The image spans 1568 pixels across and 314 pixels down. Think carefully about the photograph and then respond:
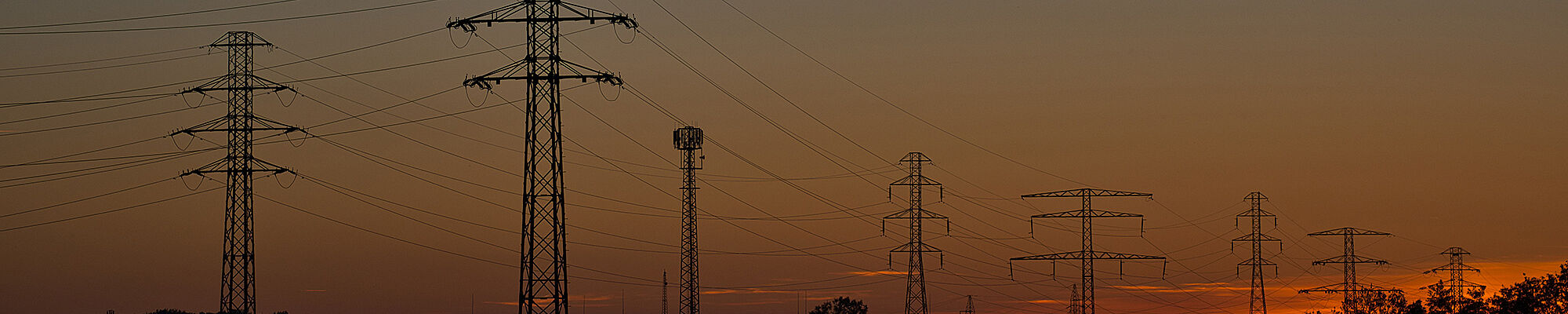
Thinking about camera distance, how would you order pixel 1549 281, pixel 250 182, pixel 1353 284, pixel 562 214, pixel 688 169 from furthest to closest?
1. pixel 1353 284
2. pixel 688 169
3. pixel 1549 281
4. pixel 250 182
5. pixel 562 214

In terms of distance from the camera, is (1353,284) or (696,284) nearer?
(696,284)

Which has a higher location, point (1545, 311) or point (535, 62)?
point (535, 62)

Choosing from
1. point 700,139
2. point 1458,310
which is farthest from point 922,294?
point 1458,310

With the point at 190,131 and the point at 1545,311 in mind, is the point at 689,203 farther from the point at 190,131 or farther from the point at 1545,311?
the point at 1545,311

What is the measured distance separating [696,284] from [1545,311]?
47.0 metres

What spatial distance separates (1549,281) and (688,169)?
49.3 meters

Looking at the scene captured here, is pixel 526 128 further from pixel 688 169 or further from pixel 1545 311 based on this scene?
pixel 1545 311

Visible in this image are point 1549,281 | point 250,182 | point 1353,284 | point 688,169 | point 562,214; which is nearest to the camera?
point 562,214

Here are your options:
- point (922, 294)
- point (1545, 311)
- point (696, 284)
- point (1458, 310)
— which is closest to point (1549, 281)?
point (1545, 311)

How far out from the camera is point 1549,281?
105562 millimetres

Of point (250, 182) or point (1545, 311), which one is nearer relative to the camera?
point (250, 182)

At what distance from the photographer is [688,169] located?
386 feet

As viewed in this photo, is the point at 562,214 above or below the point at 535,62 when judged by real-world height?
below

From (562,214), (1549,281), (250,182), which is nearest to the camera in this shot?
(562,214)
